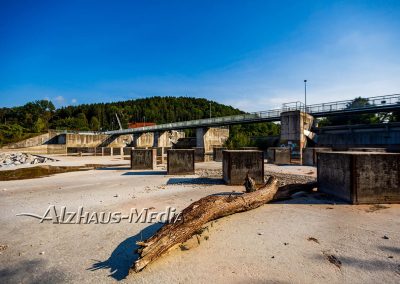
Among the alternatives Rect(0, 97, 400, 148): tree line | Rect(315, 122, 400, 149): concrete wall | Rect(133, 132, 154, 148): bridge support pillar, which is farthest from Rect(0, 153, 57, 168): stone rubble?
Rect(315, 122, 400, 149): concrete wall

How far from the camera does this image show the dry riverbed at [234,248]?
3.16 m

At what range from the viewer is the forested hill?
95.9 m

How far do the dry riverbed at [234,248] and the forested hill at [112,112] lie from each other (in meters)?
97.9

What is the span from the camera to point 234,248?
3.95 metres

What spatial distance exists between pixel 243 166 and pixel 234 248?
629cm

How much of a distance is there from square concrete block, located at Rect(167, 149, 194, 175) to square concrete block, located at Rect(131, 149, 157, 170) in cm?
321

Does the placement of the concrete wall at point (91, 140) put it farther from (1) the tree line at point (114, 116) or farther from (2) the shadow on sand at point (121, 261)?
(2) the shadow on sand at point (121, 261)

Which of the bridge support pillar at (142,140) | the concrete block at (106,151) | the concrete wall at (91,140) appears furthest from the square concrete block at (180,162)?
the bridge support pillar at (142,140)

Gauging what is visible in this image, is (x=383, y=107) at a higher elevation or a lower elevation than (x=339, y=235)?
higher

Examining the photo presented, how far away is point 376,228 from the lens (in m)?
4.73

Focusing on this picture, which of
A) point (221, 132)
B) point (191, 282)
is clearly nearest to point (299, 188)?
point (191, 282)

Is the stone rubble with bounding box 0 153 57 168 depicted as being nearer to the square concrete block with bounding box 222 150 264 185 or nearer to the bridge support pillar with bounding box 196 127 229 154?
the square concrete block with bounding box 222 150 264 185

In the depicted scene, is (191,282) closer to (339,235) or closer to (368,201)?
(339,235)

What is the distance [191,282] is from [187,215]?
1.41m
